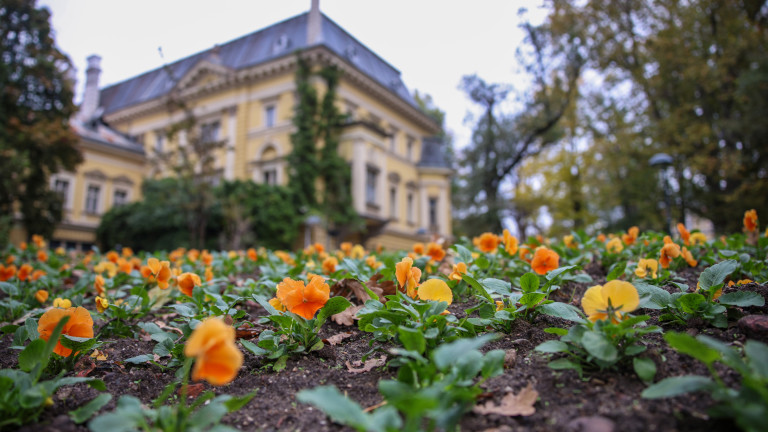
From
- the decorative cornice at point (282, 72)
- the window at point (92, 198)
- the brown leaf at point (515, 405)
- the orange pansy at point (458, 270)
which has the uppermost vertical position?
the decorative cornice at point (282, 72)

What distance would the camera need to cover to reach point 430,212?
28.8 metres

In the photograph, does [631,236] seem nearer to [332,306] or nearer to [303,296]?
[332,306]

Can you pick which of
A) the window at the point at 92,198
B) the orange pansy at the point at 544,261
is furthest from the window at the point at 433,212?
the orange pansy at the point at 544,261

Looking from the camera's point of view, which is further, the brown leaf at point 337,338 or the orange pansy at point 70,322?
the brown leaf at point 337,338

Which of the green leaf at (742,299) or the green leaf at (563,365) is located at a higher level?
the green leaf at (742,299)

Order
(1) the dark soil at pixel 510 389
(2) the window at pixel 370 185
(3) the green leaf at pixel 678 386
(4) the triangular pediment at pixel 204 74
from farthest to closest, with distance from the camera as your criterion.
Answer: (4) the triangular pediment at pixel 204 74, (2) the window at pixel 370 185, (1) the dark soil at pixel 510 389, (3) the green leaf at pixel 678 386

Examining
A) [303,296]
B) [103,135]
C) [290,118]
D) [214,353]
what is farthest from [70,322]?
[103,135]

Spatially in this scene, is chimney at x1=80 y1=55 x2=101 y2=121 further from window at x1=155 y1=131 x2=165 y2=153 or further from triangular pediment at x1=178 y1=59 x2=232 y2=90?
triangular pediment at x1=178 y1=59 x2=232 y2=90

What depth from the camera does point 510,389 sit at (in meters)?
1.39

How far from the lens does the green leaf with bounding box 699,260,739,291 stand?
1.62 m

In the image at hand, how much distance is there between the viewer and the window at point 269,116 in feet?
76.6

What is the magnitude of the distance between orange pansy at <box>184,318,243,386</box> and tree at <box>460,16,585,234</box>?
2016 cm

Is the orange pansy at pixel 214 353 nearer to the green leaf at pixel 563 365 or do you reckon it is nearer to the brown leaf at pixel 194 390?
the brown leaf at pixel 194 390

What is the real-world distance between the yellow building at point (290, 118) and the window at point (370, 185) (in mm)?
53
